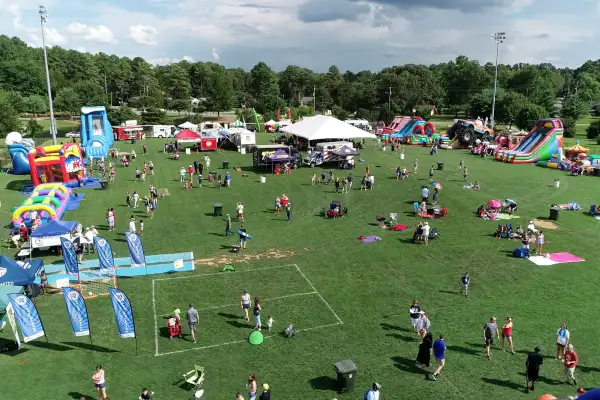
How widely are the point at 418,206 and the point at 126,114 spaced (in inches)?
2521

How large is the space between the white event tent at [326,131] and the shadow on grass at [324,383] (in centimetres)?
3746

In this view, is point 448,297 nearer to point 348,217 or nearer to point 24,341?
point 348,217

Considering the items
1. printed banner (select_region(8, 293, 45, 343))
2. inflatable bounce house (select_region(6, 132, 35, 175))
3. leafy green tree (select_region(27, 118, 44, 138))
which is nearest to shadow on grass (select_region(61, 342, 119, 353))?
printed banner (select_region(8, 293, 45, 343))

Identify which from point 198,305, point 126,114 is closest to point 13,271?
point 198,305

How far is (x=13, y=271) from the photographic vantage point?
686 inches

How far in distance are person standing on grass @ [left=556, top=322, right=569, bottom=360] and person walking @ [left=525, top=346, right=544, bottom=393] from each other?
160 cm

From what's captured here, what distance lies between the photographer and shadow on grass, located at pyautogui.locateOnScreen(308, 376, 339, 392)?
12.9 m

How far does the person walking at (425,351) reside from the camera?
44.8ft

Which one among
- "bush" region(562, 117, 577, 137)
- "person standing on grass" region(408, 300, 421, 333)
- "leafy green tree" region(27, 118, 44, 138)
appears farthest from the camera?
"bush" region(562, 117, 577, 137)

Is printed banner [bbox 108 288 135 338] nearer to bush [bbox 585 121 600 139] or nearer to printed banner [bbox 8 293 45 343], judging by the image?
printed banner [bbox 8 293 45 343]

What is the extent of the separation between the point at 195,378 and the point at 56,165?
2954 centimetres

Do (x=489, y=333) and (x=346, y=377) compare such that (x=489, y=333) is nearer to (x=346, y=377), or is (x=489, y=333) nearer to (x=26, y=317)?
(x=346, y=377)

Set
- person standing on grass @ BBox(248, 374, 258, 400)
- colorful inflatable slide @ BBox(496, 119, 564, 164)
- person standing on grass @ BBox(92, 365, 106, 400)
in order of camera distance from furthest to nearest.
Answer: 1. colorful inflatable slide @ BBox(496, 119, 564, 164)
2. person standing on grass @ BBox(92, 365, 106, 400)
3. person standing on grass @ BBox(248, 374, 258, 400)

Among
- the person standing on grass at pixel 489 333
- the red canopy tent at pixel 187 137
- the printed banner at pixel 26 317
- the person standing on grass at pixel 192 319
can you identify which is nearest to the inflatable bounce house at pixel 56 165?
the red canopy tent at pixel 187 137
